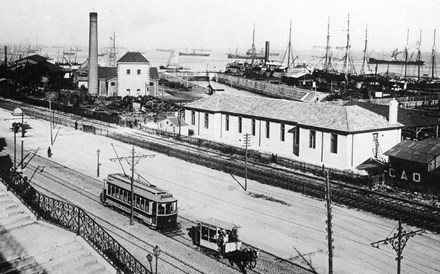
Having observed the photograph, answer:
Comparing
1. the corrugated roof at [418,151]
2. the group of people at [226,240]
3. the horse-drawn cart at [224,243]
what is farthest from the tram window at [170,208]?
the corrugated roof at [418,151]

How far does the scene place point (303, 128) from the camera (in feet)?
159

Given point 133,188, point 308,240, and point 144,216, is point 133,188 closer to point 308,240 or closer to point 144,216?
point 144,216

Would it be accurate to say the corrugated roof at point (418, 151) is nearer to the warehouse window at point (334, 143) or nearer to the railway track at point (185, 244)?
the warehouse window at point (334, 143)

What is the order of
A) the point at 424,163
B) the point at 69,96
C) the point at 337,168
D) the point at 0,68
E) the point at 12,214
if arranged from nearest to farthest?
the point at 12,214 < the point at 424,163 < the point at 337,168 < the point at 69,96 < the point at 0,68

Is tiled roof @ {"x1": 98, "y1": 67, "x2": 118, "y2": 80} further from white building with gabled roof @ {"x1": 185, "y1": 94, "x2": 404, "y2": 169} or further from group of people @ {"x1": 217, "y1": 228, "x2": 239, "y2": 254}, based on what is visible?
group of people @ {"x1": 217, "y1": 228, "x2": 239, "y2": 254}

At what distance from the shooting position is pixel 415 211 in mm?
31453

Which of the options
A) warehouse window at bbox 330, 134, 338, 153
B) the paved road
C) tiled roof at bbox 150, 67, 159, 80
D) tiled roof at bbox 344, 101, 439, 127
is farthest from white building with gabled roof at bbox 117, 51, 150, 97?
warehouse window at bbox 330, 134, 338, 153

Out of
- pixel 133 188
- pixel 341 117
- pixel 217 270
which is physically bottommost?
pixel 217 270

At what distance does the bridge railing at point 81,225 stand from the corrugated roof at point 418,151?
23.7m

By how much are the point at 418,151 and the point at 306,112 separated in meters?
13.9

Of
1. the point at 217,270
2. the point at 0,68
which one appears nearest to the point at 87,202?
the point at 217,270

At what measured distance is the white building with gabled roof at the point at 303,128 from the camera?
4525cm

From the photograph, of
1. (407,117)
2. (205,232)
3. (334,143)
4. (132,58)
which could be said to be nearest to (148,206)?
(205,232)

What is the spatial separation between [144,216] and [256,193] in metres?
11.2
